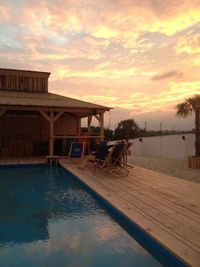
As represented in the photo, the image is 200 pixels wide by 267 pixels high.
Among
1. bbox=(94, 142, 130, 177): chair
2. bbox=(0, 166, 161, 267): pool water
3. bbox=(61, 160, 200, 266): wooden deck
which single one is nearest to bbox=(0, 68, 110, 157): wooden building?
bbox=(94, 142, 130, 177): chair

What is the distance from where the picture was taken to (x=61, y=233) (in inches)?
185

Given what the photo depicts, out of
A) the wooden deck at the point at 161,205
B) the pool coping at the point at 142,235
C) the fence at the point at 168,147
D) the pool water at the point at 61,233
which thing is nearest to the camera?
the pool coping at the point at 142,235

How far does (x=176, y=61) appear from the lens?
12508mm

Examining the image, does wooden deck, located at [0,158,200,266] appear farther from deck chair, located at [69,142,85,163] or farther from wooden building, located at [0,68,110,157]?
wooden building, located at [0,68,110,157]

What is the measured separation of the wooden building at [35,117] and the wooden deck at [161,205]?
5.76 metres

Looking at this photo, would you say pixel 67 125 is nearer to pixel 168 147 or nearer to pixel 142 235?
pixel 168 147

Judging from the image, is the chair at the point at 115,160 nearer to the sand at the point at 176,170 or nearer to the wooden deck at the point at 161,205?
the wooden deck at the point at 161,205

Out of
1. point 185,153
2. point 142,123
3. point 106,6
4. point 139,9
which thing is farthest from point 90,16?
point 142,123

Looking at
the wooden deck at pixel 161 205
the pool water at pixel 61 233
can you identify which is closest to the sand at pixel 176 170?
the wooden deck at pixel 161 205

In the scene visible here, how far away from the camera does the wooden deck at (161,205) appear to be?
3.64 metres

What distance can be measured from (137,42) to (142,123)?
106 ft

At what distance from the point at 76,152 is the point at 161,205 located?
7.42 metres

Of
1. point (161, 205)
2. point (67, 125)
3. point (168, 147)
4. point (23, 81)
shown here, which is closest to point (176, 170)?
point (161, 205)

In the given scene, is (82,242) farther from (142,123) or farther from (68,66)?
(142,123)
